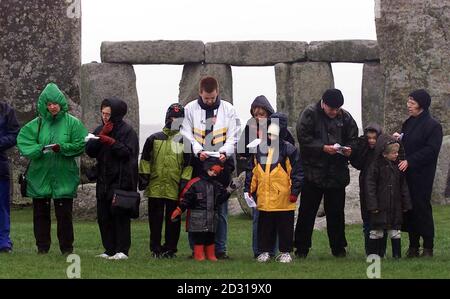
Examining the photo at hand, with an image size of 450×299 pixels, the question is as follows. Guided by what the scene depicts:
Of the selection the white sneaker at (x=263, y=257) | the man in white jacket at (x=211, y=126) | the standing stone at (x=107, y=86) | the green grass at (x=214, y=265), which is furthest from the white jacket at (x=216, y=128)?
the standing stone at (x=107, y=86)

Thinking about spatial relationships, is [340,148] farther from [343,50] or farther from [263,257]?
[343,50]

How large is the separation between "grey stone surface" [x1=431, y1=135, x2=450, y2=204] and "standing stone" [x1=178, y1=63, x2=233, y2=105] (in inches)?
343

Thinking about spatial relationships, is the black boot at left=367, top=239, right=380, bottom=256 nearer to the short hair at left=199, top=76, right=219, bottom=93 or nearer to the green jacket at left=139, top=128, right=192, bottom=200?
the green jacket at left=139, top=128, right=192, bottom=200

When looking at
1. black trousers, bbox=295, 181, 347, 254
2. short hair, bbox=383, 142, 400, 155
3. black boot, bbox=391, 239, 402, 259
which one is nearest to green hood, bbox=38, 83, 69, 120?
black trousers, bbox=295, 181, 347, 254

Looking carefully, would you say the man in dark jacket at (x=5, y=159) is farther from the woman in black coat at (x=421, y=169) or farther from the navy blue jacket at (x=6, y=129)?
the woman in black coat at (x=421, y=169)

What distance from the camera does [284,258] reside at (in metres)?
12.9

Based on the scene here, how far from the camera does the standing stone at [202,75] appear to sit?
27.9 metres

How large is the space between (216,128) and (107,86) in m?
14.5


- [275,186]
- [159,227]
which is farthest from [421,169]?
[159,227]

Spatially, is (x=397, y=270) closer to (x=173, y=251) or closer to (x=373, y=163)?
(x=373, y=163)

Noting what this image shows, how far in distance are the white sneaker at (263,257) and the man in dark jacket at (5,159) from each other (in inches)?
105

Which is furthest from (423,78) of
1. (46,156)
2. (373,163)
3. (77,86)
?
Result: (46,156)

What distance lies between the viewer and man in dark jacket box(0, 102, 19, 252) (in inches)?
538

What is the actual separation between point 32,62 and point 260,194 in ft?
28.2
